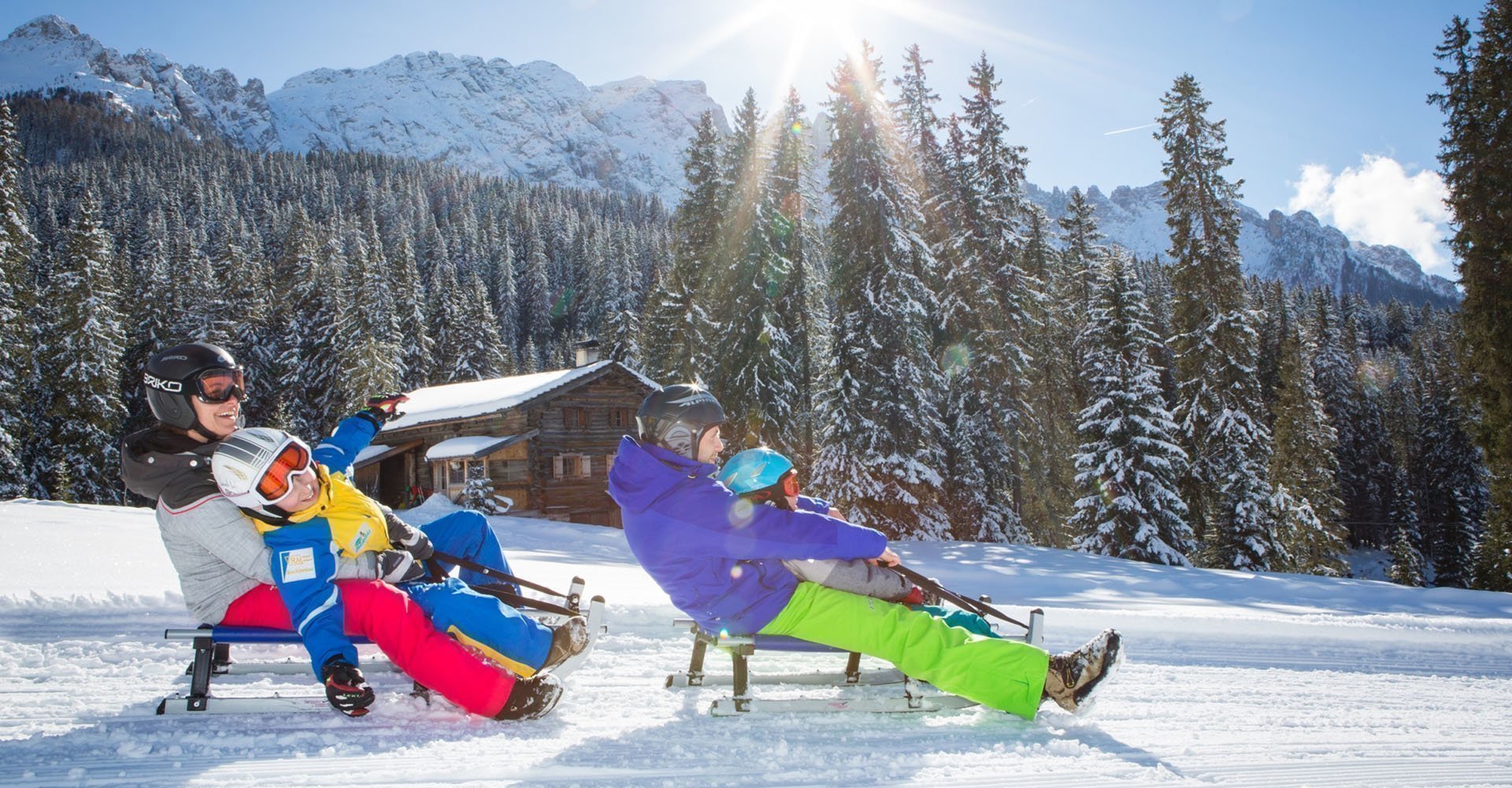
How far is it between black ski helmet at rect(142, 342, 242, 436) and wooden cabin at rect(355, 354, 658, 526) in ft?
70.5

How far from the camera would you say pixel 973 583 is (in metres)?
9.17

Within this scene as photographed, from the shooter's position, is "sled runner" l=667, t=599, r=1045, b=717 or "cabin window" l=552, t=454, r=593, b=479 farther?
"cabin window" l=552, t=454, r=593, b=479

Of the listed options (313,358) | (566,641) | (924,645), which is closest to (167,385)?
(566,641)

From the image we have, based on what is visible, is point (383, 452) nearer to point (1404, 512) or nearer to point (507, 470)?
point (507, 470)

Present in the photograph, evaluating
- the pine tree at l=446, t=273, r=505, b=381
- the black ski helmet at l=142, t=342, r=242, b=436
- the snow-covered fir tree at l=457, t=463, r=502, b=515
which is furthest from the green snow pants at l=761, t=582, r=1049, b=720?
the pine tree at l=446, t=273, r=505, b=381

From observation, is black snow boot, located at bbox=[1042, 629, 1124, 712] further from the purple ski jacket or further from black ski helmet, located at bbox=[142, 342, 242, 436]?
black ski helmet, located at bbox=[142, 342, 242, 436]

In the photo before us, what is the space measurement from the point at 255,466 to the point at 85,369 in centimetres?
3918

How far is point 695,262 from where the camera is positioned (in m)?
27.3

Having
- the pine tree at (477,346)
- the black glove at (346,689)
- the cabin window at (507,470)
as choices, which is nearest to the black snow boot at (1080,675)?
the black glove at (346,689)

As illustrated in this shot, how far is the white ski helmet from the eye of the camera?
10.0 ft

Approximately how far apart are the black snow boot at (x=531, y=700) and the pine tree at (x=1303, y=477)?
986 inches

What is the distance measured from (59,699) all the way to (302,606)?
1404 mm

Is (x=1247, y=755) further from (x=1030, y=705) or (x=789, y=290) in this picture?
(x=789, y=290)

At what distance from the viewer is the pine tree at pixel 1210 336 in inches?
887
